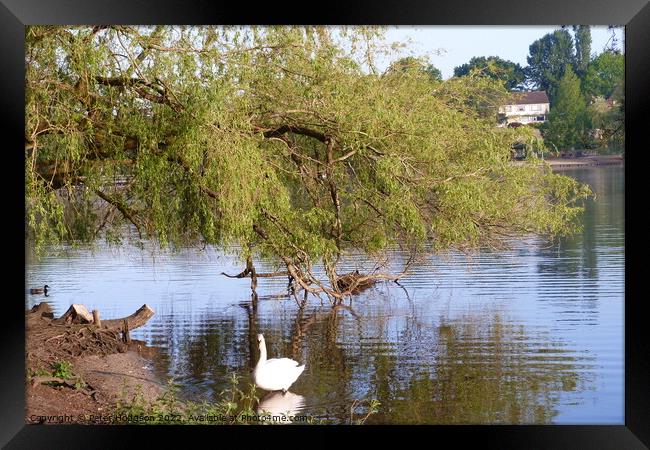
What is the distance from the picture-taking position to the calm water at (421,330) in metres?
8.84

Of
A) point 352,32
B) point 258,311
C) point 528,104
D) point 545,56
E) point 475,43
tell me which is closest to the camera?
point 352,32

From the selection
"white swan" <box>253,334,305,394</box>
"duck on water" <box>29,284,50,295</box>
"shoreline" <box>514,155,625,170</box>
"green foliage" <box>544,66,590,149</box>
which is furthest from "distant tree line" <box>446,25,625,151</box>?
"duck on water" <box>29,284,50,295</box>

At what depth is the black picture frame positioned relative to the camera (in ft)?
18.9

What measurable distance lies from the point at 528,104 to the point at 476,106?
372cm

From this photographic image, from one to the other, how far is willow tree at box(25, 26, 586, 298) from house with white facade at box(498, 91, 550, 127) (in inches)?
61.5

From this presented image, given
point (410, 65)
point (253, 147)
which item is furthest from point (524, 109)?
point (253, 147)

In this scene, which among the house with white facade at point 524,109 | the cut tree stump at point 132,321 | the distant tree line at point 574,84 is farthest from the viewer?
the distant tree line at point 574,84

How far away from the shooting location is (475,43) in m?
18.9

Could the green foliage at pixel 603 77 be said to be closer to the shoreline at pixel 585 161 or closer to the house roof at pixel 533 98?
the house roof at pixel 533 98
